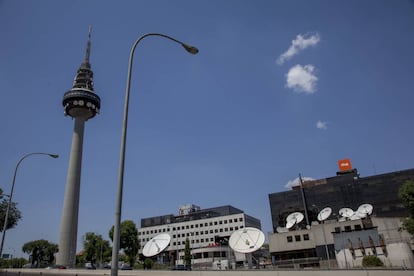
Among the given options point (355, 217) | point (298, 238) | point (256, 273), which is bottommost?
point (256, 273)

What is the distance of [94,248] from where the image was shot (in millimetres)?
99750

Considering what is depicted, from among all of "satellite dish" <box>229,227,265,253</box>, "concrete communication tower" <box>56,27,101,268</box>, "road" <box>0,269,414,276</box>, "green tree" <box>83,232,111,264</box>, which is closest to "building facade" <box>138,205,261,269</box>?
"green tree" <box>83,232,111,264</box>

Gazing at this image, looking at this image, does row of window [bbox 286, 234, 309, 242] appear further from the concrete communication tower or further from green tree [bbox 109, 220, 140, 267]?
the concrete communication tower

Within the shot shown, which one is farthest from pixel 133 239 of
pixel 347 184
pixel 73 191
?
pixel 347 184

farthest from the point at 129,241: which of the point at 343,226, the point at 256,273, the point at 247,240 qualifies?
the point at 256,273

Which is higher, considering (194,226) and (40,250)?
(194,226)

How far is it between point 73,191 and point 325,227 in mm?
65872

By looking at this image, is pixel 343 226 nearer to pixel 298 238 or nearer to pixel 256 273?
pixel 298 238

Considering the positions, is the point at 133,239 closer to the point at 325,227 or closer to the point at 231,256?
the point at 231,256

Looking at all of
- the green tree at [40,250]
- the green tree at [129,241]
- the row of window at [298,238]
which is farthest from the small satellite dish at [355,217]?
the green tree at [40,250]

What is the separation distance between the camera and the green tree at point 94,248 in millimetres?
98812

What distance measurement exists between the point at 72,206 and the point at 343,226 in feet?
226

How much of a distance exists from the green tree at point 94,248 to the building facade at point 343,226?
170ft

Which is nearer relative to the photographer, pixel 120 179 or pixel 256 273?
pixel 120 179
